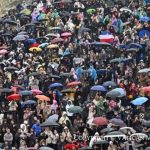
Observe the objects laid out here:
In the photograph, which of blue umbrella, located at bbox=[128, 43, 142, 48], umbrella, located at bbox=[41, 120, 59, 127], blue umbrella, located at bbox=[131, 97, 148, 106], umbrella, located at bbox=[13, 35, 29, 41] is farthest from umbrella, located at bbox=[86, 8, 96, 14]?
umbrella, located at bbox=[41, 120, 59, 127]

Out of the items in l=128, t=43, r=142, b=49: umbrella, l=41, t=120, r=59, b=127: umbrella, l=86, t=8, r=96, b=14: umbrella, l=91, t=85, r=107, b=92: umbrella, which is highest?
l=86, t=8, r=96, b=14: umbrella

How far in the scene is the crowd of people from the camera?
1094 inches

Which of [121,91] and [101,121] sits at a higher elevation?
[121,91]

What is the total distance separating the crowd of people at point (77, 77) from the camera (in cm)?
2780

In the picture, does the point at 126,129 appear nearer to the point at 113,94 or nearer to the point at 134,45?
the point at 113,94

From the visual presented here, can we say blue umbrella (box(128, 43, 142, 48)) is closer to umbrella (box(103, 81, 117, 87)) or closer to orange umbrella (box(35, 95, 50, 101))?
umbrella (box(103, 81, 117, 87))

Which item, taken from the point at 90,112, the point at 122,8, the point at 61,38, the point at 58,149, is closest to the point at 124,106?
the point at 90,112

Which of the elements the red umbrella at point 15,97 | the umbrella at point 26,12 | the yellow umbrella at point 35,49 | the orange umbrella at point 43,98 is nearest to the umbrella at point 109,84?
the orange umbrella at point 43,98

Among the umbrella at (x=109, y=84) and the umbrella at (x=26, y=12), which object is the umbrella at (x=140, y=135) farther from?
the umbrella at (x=26, y=12)

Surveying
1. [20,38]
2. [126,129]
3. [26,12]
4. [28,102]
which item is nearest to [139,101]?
[126,129]

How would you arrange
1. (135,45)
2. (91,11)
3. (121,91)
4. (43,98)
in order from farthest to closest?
(91,11), (135,45), (43,98), (121,91)

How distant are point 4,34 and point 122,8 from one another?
5.85 m

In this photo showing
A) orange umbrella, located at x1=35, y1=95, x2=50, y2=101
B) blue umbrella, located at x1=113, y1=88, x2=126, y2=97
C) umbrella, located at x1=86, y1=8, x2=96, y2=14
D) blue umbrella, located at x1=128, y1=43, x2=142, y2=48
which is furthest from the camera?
umbrella, located at x1=86, y1=8, x2=96, y2=14

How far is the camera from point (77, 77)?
1271 inches
